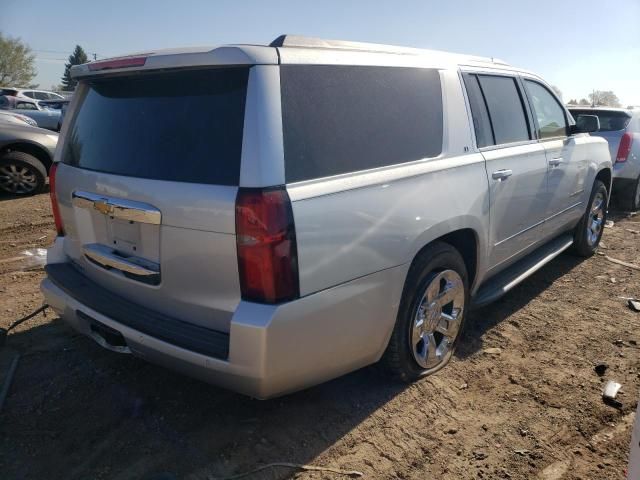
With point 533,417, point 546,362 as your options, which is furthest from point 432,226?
point 546,362

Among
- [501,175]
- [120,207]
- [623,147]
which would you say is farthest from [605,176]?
[120,207]

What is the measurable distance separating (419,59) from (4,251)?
4946mm

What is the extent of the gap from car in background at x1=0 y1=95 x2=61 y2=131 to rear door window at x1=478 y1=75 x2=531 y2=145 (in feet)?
55.0

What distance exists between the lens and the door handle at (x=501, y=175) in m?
3.28

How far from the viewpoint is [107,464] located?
2346 millimetres

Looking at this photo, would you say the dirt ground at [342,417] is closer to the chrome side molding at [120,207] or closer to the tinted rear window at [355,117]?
the chrome side molding at [120,207]

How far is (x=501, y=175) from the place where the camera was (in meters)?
3.34

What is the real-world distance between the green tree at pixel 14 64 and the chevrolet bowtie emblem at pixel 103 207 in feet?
239

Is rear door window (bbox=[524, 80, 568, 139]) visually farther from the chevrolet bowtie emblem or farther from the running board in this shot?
the chevrolet bowtie emblem

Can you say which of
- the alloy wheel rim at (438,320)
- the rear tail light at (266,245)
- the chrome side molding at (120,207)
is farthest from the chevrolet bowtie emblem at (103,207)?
the alloy wheel rim at (438,320)

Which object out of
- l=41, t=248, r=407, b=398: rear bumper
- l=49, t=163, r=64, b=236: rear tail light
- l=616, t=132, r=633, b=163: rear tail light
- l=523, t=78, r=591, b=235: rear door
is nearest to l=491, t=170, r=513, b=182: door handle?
l=523, t=78, r=591, b=235: rear door

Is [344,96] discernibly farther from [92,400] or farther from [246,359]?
[92,400]

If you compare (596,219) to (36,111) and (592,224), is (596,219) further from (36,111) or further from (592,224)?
(36,111)

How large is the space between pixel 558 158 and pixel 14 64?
74496 millimetres
